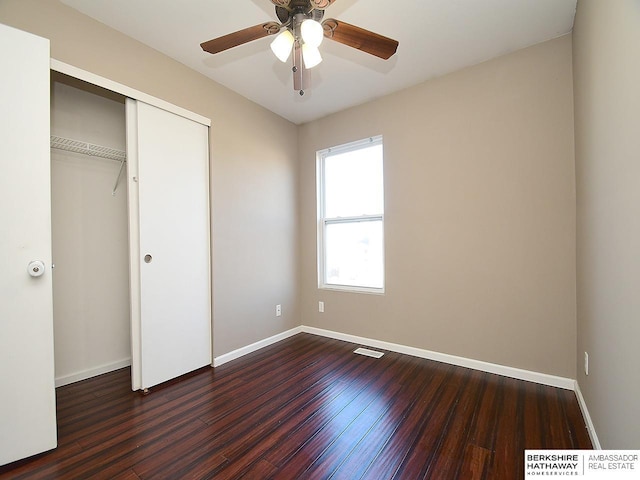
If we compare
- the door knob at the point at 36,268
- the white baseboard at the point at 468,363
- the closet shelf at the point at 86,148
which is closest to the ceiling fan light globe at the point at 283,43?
the door knob at the point at 36,268

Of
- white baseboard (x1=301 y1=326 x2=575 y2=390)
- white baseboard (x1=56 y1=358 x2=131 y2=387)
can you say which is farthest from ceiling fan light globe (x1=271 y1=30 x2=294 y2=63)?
white baseboard (x1=56 y1=358 x2=131 y2=387)

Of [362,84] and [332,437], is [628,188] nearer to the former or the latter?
[332,437]

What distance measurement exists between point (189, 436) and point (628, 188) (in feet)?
8.33

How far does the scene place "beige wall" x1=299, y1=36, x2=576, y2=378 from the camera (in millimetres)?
2186

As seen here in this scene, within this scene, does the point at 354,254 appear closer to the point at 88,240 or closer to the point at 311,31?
the point at 311,31

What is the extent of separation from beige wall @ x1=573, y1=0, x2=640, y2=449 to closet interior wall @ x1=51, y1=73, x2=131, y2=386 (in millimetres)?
3114

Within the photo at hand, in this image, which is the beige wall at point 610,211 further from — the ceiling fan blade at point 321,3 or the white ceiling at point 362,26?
the ceiling fan blade at point 321,3

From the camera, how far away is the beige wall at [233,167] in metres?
1.90

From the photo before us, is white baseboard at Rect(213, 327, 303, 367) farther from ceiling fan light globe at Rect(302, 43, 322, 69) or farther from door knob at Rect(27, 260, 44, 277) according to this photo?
ceiling fan light globe at Rect(302, 43, 322, 69)

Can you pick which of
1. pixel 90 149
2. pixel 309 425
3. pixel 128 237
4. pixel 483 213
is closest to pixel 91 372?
pixel 128 237

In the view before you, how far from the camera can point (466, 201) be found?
257cm

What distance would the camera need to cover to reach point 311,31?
134cm

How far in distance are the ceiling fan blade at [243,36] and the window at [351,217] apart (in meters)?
1.85

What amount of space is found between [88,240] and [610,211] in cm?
364
